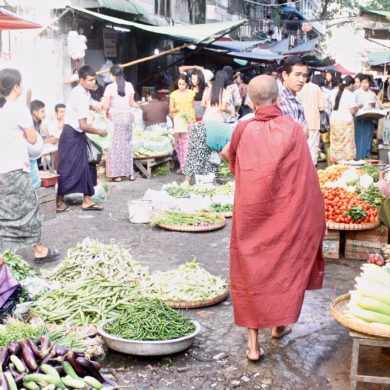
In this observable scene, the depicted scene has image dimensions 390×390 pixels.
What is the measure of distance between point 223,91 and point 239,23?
5023 mm

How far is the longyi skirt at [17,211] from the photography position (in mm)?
6227

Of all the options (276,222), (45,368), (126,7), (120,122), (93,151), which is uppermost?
(126,7)

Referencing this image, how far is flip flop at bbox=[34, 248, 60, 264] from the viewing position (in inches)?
267

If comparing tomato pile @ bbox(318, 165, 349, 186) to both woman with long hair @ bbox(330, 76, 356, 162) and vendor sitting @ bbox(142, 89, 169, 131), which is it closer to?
woman with long hair @ bbox(330, 76, 356, 162)

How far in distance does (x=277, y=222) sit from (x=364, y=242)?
329 cm

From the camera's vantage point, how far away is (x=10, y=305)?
4824mm

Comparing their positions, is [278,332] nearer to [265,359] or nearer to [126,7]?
[265,359]

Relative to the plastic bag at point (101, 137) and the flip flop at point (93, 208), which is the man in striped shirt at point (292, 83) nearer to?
the plastic bag at point (101, 137)

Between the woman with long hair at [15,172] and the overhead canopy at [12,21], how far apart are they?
2.50 metres

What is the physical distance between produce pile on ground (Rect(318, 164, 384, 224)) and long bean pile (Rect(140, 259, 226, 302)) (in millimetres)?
1926

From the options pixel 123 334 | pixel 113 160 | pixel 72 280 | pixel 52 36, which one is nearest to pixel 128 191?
pixel 113 160

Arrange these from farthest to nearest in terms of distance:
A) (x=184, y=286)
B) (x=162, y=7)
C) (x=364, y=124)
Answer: (x=162, y=7)
(x=364, y=124)
(x=184, y=286)

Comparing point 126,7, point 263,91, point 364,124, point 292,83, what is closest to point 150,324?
point 263,91

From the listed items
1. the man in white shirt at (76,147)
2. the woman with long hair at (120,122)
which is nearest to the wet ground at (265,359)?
the man in white shirt at (76,147)
